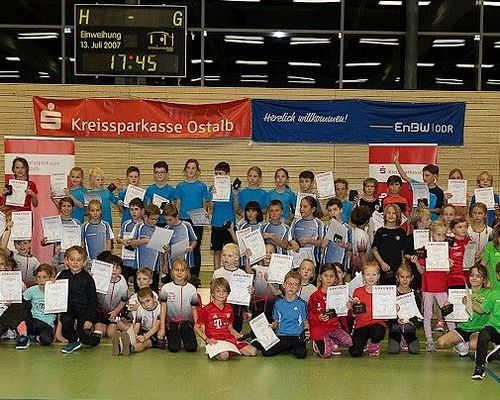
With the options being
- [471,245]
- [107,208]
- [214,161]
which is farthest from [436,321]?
[214,161]

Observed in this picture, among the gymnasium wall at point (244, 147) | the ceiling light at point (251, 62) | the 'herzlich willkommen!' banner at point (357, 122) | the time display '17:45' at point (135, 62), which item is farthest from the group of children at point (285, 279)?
the ceiling light at point (251, 62)

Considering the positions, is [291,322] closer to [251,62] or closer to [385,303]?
[385,303]

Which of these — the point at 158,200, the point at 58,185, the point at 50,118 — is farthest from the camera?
the point at 50,118

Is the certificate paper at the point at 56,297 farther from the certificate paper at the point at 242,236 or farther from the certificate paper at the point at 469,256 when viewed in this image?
the certificate paper at the point at 469,256

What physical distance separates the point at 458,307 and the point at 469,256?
1.18m

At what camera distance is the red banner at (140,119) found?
15.8 m

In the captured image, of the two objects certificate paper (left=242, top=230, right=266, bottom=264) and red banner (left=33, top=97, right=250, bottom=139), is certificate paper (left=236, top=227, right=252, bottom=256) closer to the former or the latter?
certificate paper (left=242, top=230, right=266, bottom=264)

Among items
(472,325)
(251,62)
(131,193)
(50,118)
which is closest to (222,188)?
(131,193)

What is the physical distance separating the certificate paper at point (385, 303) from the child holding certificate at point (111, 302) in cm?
327

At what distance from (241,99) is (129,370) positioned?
8.80m

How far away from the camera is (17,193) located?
1108 cm

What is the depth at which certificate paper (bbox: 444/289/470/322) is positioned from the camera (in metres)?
9.12

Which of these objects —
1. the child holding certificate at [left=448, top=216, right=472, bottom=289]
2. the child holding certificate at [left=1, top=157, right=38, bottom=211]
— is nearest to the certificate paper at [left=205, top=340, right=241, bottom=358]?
the child holding certificate at [left=448, top=216, right=472, bottom=289]

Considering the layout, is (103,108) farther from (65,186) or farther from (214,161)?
(65,186)
